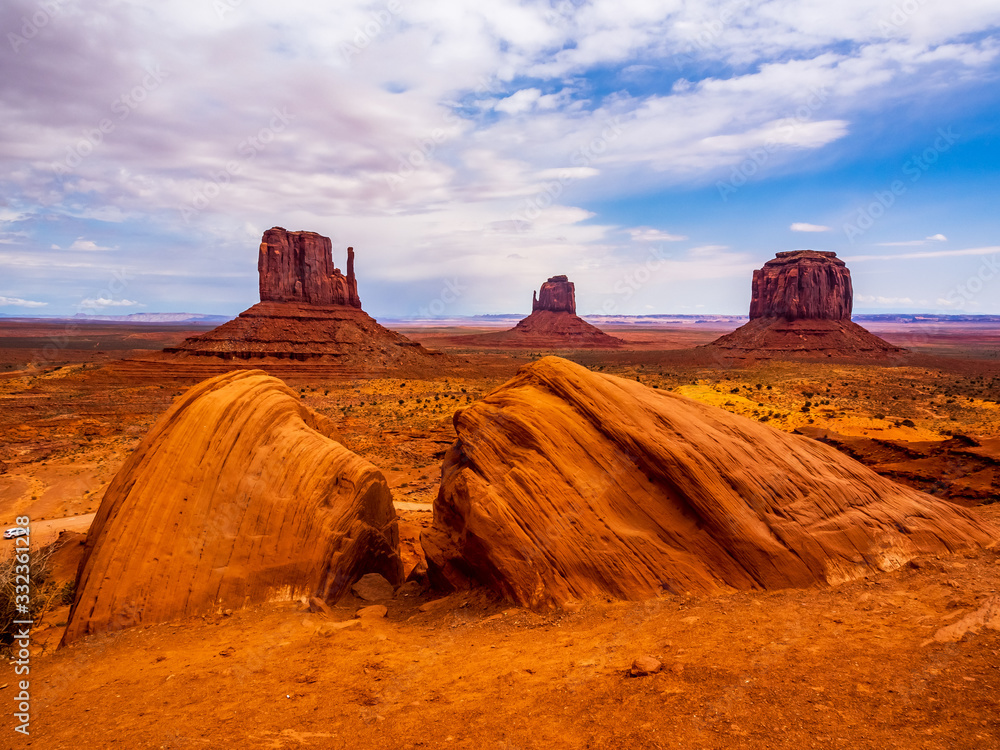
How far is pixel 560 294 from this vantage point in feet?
558

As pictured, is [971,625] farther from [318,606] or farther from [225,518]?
[225,518]

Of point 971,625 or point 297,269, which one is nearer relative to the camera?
point 971,625

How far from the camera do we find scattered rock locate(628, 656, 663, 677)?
5.75 m

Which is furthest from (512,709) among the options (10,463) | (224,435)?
(10,463)

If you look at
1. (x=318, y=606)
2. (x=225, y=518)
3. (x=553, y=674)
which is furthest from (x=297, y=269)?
(x=553, y=674)

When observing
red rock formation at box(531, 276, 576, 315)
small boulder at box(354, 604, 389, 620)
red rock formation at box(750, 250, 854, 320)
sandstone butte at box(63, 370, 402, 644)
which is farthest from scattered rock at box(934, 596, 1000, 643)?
red rock formation at box(531, 276, 576, 315)

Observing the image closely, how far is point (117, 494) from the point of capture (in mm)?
9062

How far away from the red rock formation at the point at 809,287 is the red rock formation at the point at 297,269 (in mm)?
77268

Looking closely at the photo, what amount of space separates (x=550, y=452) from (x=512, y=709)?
182 inches

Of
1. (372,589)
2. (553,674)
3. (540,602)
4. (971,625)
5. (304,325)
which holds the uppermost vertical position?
(304,325)

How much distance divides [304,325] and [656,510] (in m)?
78.7

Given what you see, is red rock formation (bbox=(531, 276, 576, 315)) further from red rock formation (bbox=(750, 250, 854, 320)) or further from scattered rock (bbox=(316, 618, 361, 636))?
scattered rock (bbox=(316, 618, 361, 636))

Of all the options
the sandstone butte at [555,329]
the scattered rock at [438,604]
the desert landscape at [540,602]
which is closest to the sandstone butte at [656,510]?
the desert landscape at [540,602]

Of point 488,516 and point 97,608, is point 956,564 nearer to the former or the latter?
point 488,516
